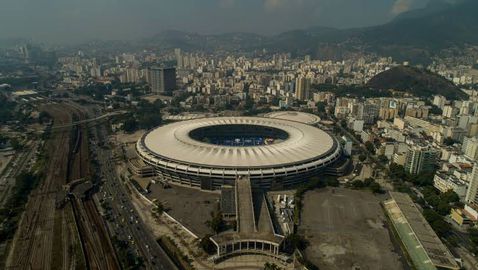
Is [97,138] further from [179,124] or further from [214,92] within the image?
[214,92]

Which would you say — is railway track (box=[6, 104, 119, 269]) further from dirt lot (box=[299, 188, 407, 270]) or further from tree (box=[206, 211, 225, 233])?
dirt lot (box=[299, 188, 407, 270])

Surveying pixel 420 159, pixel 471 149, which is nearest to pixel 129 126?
pixel 420 159

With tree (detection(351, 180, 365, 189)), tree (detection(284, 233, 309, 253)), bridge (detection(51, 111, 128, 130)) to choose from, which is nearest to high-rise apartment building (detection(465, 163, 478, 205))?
tree (detection(351, 180, 365, 189))

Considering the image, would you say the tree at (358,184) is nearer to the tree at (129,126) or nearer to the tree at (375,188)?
the tree at (375,188)

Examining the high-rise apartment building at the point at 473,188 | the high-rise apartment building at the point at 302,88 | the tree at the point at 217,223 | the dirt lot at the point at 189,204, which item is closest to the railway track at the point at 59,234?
the dirt lot at the point at 189,204

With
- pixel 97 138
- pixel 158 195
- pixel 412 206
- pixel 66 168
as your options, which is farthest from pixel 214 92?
pixel 412 206
